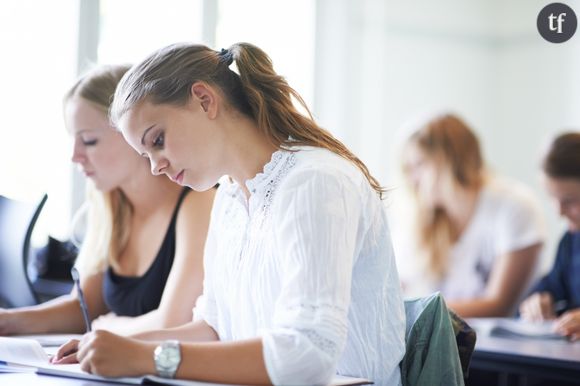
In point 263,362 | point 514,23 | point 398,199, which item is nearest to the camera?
point 263,362

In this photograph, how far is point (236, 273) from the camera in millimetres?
1672

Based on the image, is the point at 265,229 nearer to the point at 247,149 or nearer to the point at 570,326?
the point at 247,149

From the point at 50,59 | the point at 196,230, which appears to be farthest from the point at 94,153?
the point at 50,59

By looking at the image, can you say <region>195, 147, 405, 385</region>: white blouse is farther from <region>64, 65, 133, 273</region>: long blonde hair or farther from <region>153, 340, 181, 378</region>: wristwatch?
<region>64, 65, 133, 273</region>: long blonde hair

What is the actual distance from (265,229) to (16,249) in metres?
1.12

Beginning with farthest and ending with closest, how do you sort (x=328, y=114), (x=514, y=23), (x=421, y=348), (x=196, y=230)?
(x=514, y=23)
(x=328, y=114)
(x=196, y=230)
(x=421, y=348)

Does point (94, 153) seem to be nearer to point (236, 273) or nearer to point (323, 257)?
point (236, 273)

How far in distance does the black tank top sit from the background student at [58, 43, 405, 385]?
0.41 meters

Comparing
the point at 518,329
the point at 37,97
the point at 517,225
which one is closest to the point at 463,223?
the point at 517,225

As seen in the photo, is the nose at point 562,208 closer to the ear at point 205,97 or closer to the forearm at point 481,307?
the forearm at point 481,307

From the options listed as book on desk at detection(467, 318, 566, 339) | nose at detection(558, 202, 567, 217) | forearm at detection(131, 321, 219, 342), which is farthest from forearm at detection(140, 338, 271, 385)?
nose at detection(558, 202, 567, 217)

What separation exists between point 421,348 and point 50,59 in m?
2.45

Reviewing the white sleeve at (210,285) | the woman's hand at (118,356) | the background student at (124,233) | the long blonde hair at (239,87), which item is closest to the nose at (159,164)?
the long blonde hair at (239,87)

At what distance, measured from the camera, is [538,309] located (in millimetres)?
3146
